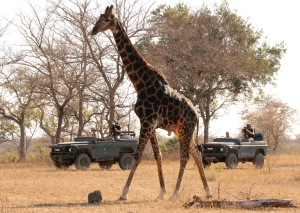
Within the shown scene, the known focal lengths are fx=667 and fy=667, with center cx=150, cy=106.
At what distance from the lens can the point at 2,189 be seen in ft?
54.7

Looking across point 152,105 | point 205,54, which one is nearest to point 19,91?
point 205,54

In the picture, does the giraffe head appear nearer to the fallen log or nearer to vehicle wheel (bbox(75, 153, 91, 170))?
the fallen log

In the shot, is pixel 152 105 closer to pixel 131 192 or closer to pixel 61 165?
pixel 131 192

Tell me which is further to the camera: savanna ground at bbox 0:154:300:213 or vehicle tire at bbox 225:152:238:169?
vehicle tire at bbox 225:152:238:169

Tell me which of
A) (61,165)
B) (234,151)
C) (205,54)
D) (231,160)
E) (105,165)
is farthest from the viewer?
(205,54)

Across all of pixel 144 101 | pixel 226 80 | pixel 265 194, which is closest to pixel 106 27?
pixel 144 101

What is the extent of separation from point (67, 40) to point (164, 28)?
545 cm

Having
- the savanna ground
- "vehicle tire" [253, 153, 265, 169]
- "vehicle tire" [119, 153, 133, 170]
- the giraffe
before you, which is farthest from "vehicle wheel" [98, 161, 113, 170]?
the giraffe

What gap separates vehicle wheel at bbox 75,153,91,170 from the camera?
83.1 feet

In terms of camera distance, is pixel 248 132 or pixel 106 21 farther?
pixel 248 132

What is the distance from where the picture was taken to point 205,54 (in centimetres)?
3688

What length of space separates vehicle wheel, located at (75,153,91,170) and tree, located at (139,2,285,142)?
11.6 m

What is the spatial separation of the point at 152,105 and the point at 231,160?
13425mm

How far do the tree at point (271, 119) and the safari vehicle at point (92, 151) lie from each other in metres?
27.5
